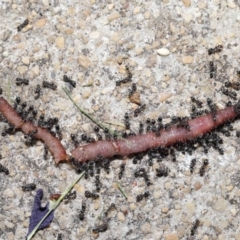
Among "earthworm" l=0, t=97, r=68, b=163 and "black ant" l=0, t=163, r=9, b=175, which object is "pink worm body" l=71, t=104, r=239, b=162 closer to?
"earthworm" l=0, t=97, r=68, b=163

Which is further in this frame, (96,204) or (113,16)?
(113,16)

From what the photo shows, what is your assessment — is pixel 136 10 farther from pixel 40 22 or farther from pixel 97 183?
pixel 97 183

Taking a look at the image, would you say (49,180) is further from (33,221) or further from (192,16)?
(192,16)

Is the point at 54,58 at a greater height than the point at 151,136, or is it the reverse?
the point at 54,58

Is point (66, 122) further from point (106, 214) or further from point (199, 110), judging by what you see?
point (199, 110)

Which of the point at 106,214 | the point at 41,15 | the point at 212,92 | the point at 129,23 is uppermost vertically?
the point at 41,15

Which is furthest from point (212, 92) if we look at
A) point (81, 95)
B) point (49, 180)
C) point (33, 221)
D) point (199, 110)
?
point (33, 221)

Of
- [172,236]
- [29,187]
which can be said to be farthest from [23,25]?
[172,236]
